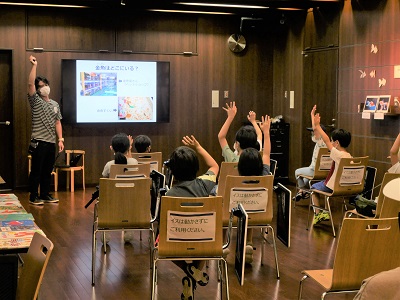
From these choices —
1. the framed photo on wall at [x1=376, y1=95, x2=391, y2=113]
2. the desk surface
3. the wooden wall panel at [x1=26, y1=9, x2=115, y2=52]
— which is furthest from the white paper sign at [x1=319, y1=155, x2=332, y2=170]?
the desk surface

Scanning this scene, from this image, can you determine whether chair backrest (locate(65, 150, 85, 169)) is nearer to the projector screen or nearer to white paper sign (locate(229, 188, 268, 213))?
the projector screen

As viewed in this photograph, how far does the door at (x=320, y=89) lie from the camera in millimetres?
10445

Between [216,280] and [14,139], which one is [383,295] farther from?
[14,139]

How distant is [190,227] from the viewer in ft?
13.6

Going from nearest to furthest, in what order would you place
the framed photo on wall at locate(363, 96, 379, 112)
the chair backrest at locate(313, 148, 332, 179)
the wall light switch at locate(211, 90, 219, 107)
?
the chair backrest at locate(313, 148, 332, 179) < the framed photo on wall at locate(363, 96, 379, 112) < the wall light switch at locate(211, 90, 219, 107)

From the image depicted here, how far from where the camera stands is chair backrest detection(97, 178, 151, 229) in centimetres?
526

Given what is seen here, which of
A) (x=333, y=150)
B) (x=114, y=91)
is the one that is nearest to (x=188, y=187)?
(x=333, y=150)

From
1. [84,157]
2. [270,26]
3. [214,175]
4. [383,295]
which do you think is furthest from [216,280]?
[270,26]

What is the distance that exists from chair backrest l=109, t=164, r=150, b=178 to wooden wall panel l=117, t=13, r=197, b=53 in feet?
17.4

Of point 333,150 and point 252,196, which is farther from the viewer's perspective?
point 333,150

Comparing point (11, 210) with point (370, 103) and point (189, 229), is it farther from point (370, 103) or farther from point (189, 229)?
point (370, 103)

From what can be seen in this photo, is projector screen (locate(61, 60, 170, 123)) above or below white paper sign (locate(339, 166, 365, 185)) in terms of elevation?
above

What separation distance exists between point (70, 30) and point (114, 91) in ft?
4.16

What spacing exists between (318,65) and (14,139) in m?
5.26
